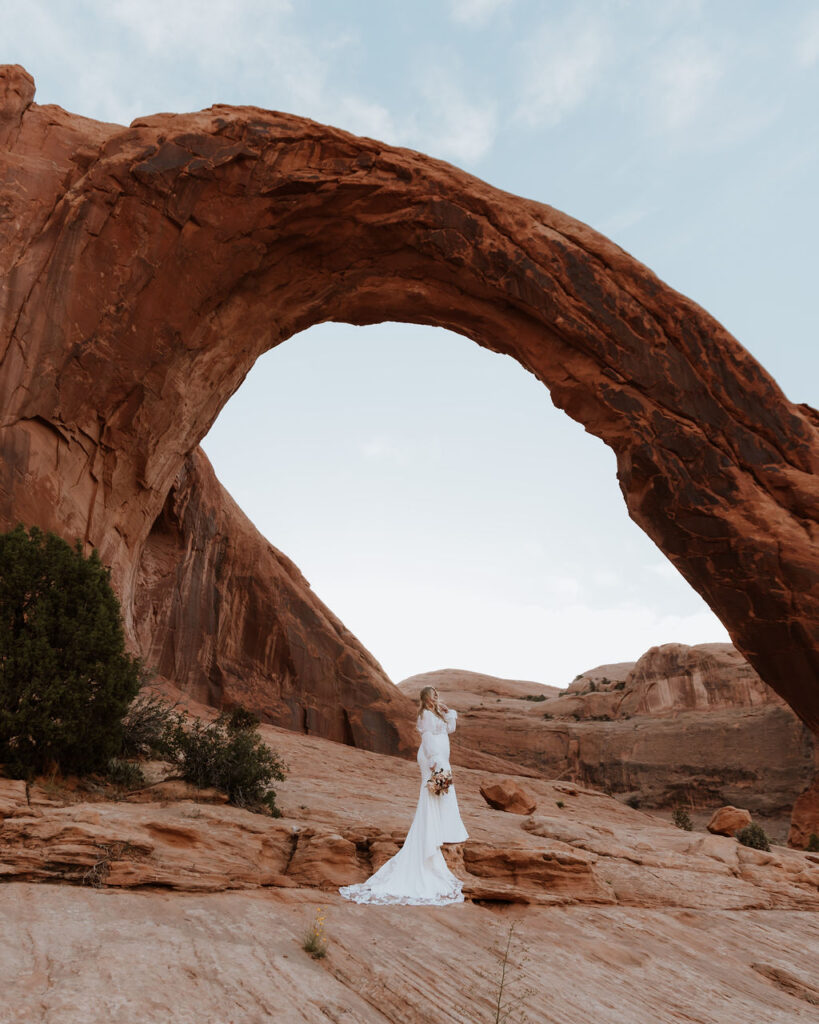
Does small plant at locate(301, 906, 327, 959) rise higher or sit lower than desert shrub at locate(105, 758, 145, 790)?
lower

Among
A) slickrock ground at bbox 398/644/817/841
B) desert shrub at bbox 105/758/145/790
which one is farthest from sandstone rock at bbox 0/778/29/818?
slickrock ground at bbox 398/644/817/841

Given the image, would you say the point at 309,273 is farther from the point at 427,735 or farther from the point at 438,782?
the point at 438,782

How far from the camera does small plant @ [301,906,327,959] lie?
19.2 ft

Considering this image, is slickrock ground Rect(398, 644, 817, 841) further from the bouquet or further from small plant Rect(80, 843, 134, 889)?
small plant Rect(80, 843, 134, 889)

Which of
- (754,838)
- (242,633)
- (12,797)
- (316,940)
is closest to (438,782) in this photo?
(316,940)

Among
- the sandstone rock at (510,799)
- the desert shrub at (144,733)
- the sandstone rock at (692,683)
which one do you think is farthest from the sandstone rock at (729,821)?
the sandstone rock at (692,683)

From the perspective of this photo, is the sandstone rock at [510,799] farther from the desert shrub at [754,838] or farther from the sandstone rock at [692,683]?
the sandstone rock at [692,683]

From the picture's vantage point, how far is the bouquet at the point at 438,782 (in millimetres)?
8836

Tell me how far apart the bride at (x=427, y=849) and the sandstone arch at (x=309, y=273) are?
424 inches

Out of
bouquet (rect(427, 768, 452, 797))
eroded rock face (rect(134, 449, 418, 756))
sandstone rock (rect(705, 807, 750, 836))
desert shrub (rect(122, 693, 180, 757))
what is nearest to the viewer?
bouquet (rect(427, 768, 452, 797))

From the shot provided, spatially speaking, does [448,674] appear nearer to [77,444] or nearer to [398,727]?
[398,727]

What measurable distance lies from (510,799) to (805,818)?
43.6ft

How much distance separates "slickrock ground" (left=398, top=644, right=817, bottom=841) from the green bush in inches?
1162

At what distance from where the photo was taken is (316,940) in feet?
19.6
